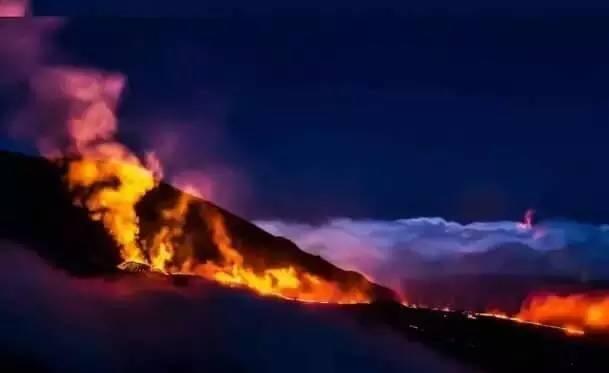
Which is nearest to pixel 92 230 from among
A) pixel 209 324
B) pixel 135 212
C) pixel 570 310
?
pixel 135 212

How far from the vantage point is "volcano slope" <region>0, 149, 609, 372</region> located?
8.04 ft

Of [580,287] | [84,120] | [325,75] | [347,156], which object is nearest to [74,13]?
[84,120]

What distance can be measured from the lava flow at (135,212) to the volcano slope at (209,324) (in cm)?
3

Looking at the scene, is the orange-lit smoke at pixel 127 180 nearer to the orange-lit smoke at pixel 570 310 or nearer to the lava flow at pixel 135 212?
the lava flow at pixel 135 212

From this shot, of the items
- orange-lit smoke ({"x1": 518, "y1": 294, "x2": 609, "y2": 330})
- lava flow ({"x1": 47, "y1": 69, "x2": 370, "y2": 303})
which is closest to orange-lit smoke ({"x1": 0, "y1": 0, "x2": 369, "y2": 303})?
lava flow ({"x1": 47, "y1": 69, "x2": 370, "y2": 303})

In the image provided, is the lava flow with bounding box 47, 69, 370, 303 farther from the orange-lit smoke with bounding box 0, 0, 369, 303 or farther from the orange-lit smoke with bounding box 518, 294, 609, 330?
the orange-lit smoke with bounding box 518, 294, 609, 330

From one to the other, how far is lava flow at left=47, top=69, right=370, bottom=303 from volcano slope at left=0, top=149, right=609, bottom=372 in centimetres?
3

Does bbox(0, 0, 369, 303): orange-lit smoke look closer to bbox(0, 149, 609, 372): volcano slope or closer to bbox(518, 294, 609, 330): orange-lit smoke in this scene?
bbox(0, 149, 609, 372): volcano slope

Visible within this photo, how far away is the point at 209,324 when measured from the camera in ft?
8.08

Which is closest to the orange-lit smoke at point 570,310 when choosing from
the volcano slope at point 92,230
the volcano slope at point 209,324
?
the volcano slope at point 209,324

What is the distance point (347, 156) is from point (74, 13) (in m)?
0.99

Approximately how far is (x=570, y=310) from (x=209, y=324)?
3.66ft

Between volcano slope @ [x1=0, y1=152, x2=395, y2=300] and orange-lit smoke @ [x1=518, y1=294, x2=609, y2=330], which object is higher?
volcano slope @ [x1=0, y1=152, x2=395, y2=300]

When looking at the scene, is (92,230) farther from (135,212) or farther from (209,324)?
(209,324)
